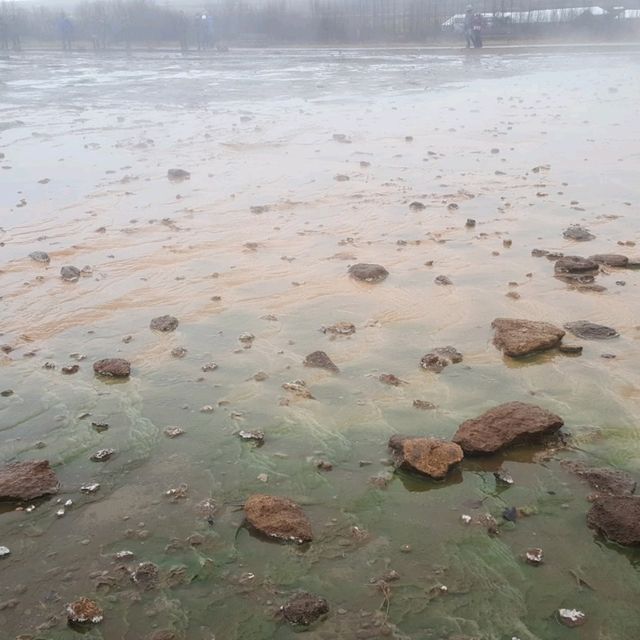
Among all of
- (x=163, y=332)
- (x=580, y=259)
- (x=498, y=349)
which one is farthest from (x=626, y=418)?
(x=163, y=332)

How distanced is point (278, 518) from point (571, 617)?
4.18 feet

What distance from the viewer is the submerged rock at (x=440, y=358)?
471 cm

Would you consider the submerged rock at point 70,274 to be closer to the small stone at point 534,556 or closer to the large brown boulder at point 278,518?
the large brown boulder at point 278,518

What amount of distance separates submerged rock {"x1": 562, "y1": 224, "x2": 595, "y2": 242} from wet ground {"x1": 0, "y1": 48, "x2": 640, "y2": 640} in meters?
0.20

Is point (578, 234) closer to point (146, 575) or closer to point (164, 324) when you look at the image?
point (164, 324)

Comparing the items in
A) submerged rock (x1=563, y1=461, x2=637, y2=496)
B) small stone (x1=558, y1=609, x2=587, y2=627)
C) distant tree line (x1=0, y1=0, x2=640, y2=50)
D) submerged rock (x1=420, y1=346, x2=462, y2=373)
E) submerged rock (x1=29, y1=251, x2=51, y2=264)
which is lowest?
small stone (x1=558, y1=609, x2=587, y2=627)

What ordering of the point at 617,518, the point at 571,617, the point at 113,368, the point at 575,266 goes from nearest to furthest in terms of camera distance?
the point at 571,617 → the point at 617,518 → the point at 113,368 → the point at 575,266

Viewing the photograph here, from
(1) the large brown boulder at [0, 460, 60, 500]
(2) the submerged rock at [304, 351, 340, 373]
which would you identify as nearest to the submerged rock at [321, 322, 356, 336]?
(2) the submerged rock at [304, 351, 340, 373]

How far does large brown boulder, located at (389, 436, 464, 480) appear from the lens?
3.56 metres

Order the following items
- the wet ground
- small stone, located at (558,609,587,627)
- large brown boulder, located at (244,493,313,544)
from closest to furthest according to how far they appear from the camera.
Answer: small stone, located at (558,609,587,627) → the wet ground → large brown boulder, located at (244,493,313,544)

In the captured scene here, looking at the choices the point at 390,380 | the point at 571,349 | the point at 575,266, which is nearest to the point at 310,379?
the point at 390,380

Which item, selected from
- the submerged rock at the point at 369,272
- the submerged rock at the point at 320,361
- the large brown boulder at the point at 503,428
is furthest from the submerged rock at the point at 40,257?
the large brown boulder at the point at 503,428

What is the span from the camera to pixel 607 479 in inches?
138

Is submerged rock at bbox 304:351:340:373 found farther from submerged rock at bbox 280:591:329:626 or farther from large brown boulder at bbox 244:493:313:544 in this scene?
submerged rock at bbox 280:591:329:626
